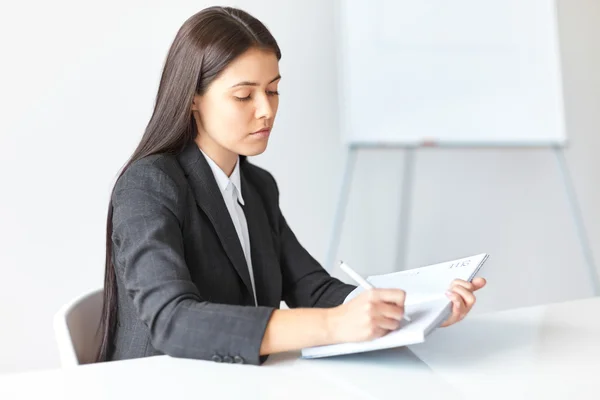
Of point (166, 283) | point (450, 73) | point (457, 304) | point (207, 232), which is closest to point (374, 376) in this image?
point (457, 304)

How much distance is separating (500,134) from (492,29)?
430 mm

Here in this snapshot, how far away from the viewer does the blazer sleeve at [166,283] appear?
105 cm

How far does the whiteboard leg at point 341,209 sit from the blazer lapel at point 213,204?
1758 mm

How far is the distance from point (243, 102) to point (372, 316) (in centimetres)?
48

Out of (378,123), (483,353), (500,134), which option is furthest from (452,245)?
(483,353)

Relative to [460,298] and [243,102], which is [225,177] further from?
[460,298]

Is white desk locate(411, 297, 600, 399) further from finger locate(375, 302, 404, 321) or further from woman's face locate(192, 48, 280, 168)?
woman's face locate(192, 48, 280, 168)

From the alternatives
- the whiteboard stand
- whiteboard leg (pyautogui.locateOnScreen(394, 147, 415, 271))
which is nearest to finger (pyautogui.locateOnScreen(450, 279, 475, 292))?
the whiteboard stand

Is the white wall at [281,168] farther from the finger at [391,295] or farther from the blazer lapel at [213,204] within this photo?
the finger at [391,295]

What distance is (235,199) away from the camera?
4.76 ft

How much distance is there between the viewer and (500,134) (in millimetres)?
3168

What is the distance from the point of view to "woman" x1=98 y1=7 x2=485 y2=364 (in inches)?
41.3

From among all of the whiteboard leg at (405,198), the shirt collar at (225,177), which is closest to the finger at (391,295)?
the shirt collar at (225,177)

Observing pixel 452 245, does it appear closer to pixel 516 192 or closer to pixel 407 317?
pixel 516 192
